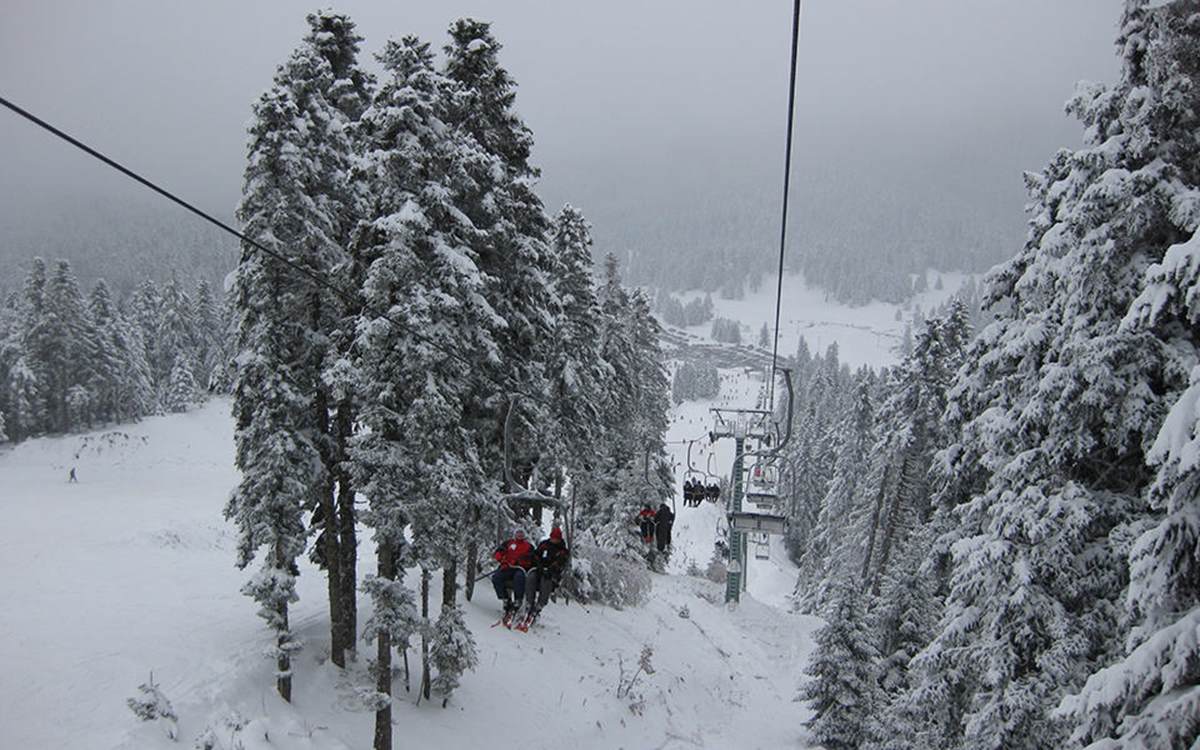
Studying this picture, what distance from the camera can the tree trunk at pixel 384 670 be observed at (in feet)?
41.8

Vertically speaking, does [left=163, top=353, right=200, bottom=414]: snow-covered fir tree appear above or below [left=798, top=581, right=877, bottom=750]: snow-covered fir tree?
above

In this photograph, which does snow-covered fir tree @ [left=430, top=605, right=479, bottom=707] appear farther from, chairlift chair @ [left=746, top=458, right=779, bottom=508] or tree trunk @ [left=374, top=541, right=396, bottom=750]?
chairlift chair @ [left=746, top=458, right=779, bottom=508]

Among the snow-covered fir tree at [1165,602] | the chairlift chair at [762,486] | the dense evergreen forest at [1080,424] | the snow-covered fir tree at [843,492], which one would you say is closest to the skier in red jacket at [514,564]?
the dense evergreen forest at [1080,424]

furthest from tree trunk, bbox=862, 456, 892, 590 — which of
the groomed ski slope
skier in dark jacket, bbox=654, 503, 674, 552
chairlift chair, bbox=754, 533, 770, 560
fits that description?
skier in dark jacket, bbox=654, 503, 674, 552

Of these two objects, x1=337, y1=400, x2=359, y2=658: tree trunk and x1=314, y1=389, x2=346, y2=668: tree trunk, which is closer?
x1=337, y1=400, x2=359, y2=658: tree trunk

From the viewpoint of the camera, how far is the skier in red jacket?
1766 cm

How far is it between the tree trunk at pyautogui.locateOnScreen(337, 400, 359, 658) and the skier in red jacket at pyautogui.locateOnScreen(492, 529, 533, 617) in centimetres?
363

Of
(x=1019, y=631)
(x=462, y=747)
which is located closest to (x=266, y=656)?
(x=462, y=747)

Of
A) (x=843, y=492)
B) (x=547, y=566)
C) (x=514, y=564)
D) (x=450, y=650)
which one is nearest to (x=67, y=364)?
(x=514, y=564)

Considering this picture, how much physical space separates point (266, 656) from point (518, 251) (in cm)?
1081

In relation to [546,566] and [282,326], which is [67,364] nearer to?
[282,326]

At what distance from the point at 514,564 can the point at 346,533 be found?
440cm

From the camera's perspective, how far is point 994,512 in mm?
10844

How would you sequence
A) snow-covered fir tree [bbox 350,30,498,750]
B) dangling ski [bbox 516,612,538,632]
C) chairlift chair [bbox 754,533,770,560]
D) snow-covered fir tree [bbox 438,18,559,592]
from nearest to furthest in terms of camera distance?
snow-covered fir tree [bbox 350,30,498,750] < snow-covered fir tree [bbox 438,18,559,592] < dangling ski [bbox 516,612,538,632] < chairlift chair [bbox 754,533,770,560]
